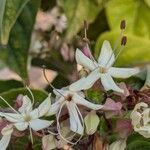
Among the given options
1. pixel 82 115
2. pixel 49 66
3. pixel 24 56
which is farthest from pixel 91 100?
pixel 49 66

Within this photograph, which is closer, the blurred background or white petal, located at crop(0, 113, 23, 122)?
white petal, located at crop(0, 113, 23, 122)

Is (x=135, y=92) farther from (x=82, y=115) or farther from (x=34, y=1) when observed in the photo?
(x=34, y=1)

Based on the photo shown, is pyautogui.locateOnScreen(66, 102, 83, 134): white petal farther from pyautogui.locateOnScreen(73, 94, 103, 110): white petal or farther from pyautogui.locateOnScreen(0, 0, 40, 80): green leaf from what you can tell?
pyautogui.locateOnScreen(0, 0, 40, 80): green leaf

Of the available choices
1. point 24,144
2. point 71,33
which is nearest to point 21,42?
point 71,33

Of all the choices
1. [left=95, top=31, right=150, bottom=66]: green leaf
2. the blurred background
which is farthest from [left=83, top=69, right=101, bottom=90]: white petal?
[left=95, top=31, right=150, bottom=66]: green leaf

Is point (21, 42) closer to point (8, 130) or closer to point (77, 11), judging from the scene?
point (77, 11)

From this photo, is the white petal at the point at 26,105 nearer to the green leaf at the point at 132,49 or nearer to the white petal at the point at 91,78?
the white petal at the point at 91,78

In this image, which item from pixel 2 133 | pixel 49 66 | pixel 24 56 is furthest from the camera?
pixel 49 66
